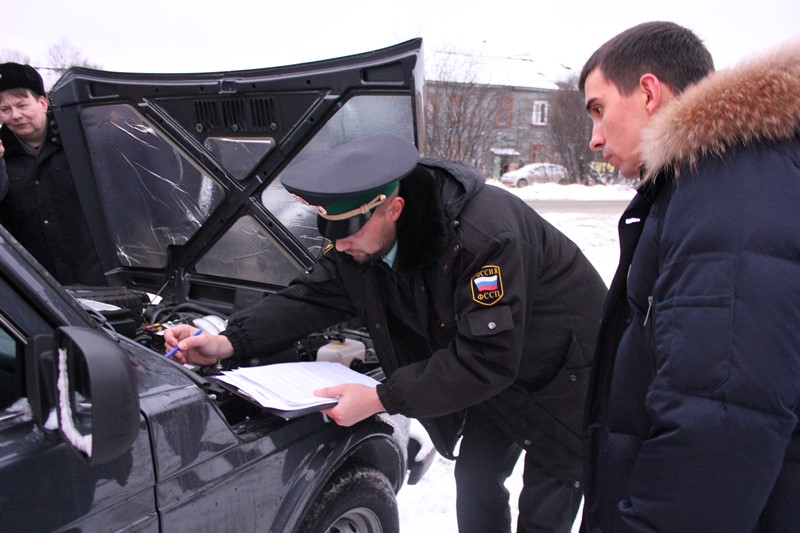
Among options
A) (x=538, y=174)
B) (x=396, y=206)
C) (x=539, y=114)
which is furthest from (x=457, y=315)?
(x=539, y=114)

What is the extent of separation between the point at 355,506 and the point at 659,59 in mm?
1645

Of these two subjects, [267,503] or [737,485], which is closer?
[737,485]

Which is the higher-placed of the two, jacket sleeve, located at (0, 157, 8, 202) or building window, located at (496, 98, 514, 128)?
jacket sleeve, located at (0, 157, 8, 202)

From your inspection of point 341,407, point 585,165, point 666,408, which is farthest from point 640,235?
point 585,165

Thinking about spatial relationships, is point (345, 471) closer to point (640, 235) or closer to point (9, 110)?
point (640, 235)

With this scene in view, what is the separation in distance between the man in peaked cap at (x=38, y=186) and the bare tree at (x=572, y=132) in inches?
1004

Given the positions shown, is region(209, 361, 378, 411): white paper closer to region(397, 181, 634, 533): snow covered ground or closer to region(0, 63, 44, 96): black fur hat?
region(397, 181, 634, 533): snow covered ground

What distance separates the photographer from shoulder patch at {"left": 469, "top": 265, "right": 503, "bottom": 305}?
1658 millimetres

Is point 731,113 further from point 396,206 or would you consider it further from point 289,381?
point 289,381

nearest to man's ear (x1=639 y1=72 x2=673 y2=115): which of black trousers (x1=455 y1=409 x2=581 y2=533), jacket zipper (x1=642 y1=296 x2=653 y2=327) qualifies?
jacket zipper (x1=642 y1=296 x2=653 y2=327)

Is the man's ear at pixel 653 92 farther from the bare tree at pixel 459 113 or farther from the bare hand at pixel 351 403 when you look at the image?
the bare tree at pixel 459 113

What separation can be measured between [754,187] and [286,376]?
144cm

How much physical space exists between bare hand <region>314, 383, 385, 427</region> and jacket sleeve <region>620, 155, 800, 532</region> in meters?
0.92

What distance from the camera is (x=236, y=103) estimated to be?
8.86 feet
